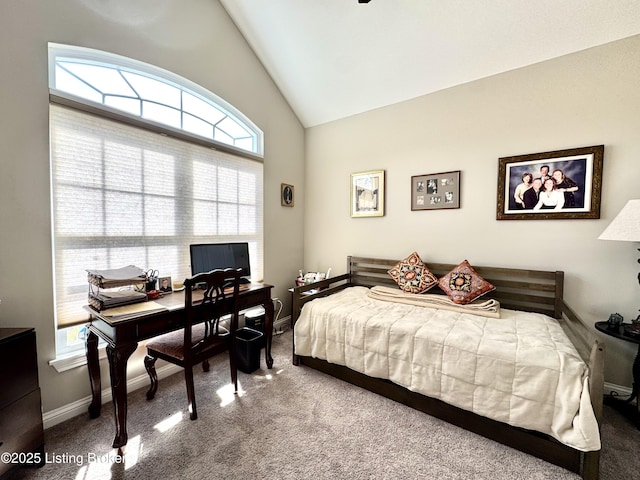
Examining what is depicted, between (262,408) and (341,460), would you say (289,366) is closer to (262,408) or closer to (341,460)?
(262,408)

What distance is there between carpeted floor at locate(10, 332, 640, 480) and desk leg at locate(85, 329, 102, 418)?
76mm

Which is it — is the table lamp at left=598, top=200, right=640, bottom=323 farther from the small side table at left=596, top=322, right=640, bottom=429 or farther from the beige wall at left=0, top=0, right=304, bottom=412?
the beige wall at left=0, top=0, right=304, bottom=412

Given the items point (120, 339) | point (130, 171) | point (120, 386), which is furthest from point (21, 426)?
point (130, 171)

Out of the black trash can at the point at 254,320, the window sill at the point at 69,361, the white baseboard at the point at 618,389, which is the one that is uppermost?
the window sill at the point at 69,361

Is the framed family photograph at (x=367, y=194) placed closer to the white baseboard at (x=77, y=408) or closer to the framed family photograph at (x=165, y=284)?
the framed family photograph at (x=165, y=284)

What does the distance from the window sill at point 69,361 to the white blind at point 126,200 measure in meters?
0.23

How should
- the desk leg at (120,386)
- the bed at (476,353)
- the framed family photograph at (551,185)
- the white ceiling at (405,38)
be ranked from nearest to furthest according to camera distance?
the bed at (476,353) < the desk leg at (120,386) < the white ceiling at (405,38) < the framed family photograph at (551,185)

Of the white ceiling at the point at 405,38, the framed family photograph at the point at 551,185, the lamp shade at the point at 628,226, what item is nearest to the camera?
the lamp shade at the point at 628,226

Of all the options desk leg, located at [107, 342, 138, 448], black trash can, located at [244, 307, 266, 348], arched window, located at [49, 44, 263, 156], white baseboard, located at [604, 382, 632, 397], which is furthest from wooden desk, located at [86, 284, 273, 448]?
white baseboard, located at [604, 382, 632, 397]

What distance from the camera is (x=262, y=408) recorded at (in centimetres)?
193

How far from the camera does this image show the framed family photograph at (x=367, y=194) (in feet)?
10.5

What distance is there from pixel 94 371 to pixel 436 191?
10.8 ft

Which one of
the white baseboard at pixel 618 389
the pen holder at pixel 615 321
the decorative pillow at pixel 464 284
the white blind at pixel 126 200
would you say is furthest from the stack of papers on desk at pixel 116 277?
the white baseboard at pixel 618 389

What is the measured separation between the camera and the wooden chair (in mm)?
1778
